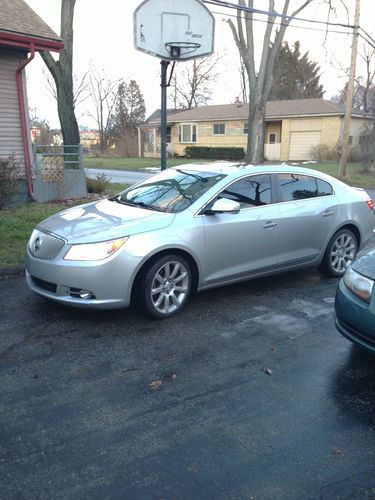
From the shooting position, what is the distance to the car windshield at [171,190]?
4926 millimetres

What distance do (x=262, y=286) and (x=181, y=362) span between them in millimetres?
2270

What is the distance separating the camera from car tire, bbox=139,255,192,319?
4383 mm

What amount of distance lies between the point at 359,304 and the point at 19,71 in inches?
368

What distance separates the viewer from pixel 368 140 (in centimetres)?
2489

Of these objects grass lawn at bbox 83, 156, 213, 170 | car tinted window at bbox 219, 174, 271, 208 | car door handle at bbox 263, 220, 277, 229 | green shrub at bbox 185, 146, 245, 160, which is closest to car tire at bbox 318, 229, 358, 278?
car door handle at bbox 263, 220, 277, 229

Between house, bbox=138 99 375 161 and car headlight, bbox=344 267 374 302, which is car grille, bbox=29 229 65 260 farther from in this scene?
house, bbox=138 99 375 161

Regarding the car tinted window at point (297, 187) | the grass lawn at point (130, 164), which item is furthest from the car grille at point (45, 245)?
the grass lawn at point (130, 164)

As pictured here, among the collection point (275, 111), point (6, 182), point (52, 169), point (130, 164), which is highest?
point (275, 111)

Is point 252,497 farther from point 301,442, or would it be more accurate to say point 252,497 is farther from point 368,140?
point 368,140

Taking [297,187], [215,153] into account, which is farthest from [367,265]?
[215,153]

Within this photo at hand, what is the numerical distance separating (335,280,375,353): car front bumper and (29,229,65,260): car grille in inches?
101

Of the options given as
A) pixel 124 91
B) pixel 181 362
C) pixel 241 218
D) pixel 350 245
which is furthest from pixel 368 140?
pixel 124 91

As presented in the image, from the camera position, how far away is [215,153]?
36.5 meters

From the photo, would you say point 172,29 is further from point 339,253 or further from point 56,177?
point 339,253
